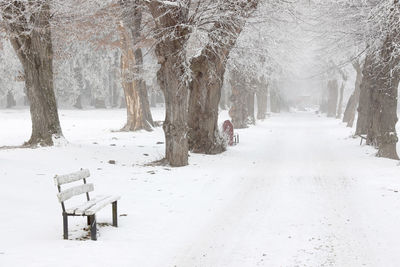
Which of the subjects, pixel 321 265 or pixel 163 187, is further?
pixel 163 187

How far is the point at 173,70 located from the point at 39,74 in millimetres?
4664

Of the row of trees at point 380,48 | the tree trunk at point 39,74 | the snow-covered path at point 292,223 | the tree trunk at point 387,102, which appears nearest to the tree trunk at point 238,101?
the row of trees at point 380,48

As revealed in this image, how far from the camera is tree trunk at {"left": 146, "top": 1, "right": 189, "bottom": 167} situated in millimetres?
11289

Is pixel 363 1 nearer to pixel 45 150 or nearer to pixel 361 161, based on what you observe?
pixel 361 161

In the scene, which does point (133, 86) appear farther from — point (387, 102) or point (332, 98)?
point (332, 98)

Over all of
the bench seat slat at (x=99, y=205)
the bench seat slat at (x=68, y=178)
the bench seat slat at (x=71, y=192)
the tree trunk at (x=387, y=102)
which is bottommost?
the bench seat slat at (x=99, y=205)

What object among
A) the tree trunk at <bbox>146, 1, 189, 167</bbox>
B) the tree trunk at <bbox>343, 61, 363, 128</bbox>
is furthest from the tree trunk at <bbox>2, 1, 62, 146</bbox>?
the tree trunk at <bbox>343, 61, 363, 128</bbox>

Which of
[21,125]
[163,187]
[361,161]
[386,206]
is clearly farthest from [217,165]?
[21,125]

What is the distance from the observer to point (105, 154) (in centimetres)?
1331

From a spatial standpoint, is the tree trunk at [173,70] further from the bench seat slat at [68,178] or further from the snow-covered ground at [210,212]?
the bench seat slat at [68,178]

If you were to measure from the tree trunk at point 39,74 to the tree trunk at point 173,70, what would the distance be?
3.68 m

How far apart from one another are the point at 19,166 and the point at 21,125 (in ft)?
56.5

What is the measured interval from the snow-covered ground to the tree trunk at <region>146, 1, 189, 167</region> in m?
0.75

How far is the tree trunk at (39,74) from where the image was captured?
41.7 ft
